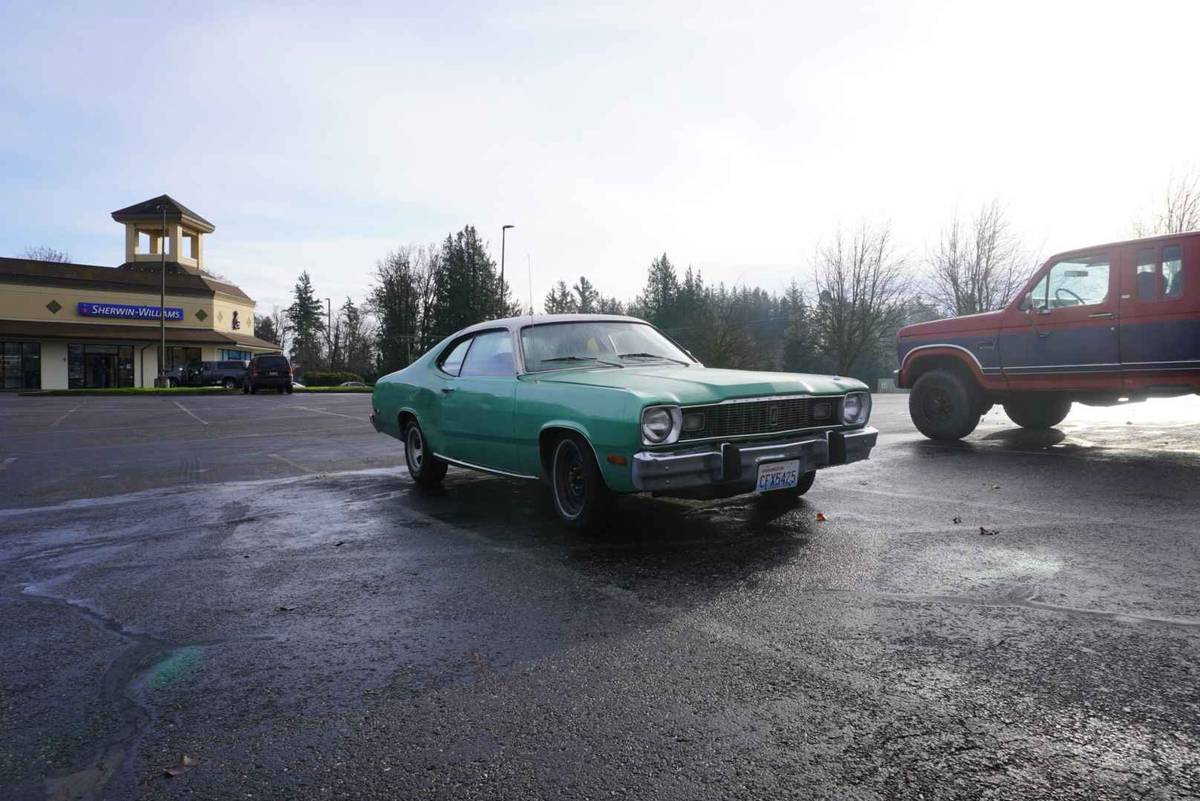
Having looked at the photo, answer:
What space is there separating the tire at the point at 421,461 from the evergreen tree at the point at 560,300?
79665 millimetres

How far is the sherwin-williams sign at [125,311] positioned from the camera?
4634 centimetres

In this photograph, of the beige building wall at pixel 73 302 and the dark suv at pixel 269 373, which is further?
the beige building wall at pixel 73 302

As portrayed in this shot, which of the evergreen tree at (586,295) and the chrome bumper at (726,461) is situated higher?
the evergreen tree at (586,295)

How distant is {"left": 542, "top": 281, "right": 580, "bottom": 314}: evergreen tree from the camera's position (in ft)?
290

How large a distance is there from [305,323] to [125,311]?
2095 inches

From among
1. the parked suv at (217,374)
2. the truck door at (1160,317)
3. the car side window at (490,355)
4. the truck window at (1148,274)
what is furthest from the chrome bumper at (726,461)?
the parked suv at (217,374)

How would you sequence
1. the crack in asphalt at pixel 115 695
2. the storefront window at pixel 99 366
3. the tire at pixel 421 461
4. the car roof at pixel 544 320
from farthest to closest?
1. the storefront window at pixel 99 366
2. the tire at pixel 421 461
3. the car roof at pixel 544 320
4. the crack in asphalt at pixel 115 695

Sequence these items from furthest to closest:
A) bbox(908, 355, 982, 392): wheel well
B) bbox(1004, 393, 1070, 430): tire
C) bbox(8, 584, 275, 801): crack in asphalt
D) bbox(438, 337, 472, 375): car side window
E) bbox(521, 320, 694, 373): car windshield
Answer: bbox(1004, 393, 1070, 430): tire < bbox(908, 355, 982, 392): wheel well < bbox(438, 337, 472, 375): car side window < bbox(521, 320, 694, 373): car windshield < bbox(8, 584, 275, 801): crack in asphalt

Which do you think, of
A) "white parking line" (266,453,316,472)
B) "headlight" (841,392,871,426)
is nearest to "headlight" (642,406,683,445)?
"headlight" (841,392,871,426)

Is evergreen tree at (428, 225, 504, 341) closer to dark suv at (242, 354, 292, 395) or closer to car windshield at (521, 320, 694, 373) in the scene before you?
dark suv at (242, 354, 292, 395)

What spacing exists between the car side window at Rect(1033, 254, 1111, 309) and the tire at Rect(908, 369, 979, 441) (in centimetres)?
131

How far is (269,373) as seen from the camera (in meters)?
33.6

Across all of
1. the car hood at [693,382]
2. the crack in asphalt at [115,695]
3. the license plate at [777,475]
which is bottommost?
the crack in asphalt at [115,695]

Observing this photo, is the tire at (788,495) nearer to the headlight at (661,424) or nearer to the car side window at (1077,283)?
the headlight at (661,424)
